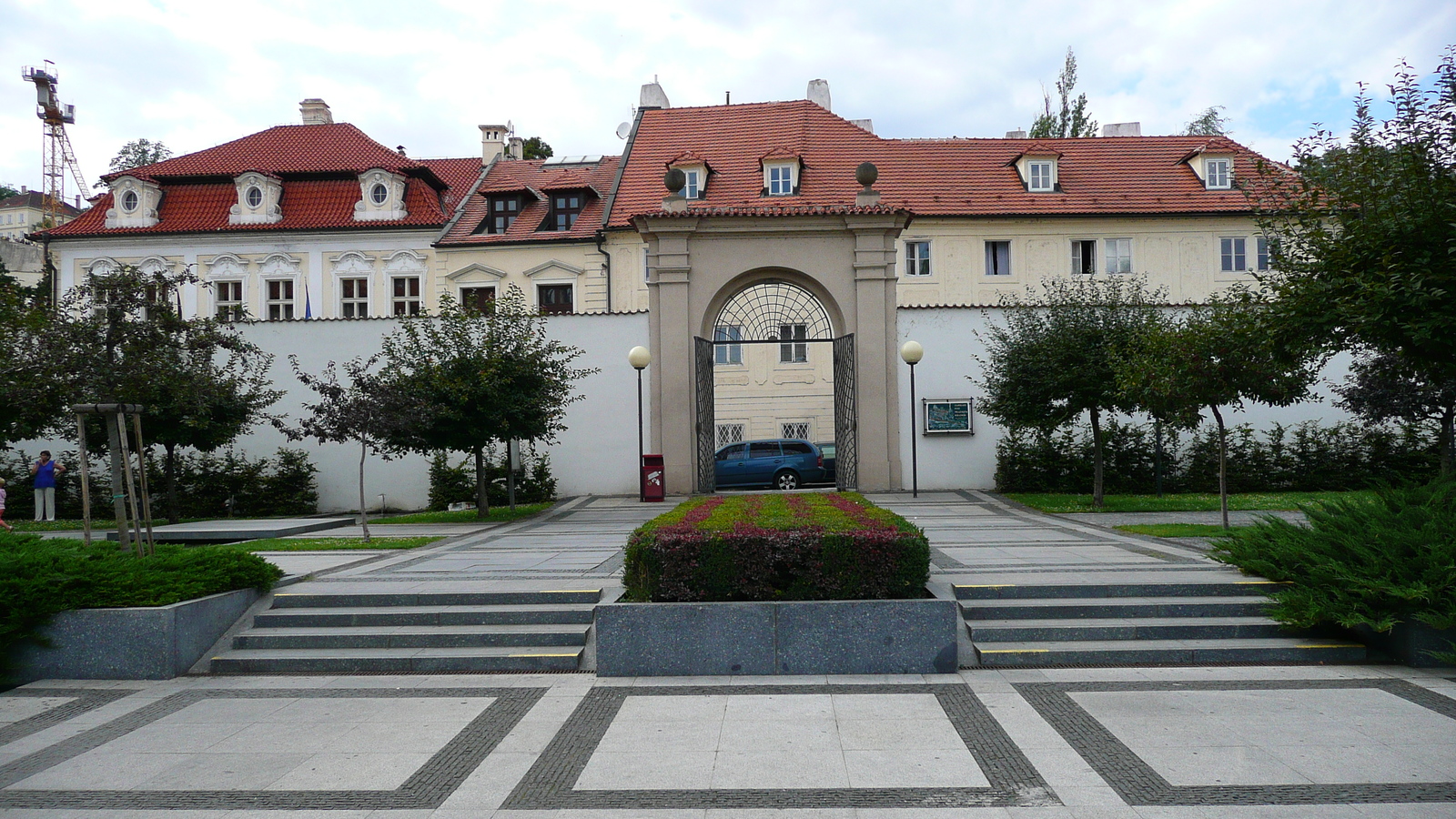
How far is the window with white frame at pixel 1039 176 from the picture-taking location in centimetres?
3238

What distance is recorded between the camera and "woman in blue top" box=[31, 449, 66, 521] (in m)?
20.5

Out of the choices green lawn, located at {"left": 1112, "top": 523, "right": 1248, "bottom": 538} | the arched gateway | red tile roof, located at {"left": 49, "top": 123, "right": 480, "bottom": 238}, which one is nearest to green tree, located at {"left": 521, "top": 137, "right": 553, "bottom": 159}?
red tile roof, located at {"left": 49, "top": 123, "right": 480, "bottom": 238}

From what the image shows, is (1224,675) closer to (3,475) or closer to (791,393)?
(791,393)

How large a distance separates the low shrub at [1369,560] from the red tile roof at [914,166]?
71.0 feet

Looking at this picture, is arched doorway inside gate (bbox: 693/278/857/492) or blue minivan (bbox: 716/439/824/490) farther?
blue minivan (bbox: 716/439/824/490)

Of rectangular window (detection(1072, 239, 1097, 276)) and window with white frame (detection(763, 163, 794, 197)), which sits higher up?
window with white frame (detection(763, 163, 794, 197))

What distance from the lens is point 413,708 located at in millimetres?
7234

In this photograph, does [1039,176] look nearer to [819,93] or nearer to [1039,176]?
[1039,176]

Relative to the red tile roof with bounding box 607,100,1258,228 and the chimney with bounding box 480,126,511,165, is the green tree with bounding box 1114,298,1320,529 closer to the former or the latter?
the red tile roof with bounding box 607,100,1258,228

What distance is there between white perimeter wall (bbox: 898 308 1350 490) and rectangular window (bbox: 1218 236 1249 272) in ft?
41.4

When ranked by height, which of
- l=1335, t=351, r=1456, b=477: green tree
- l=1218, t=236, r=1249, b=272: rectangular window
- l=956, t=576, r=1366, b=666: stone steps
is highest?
l=1218, t=236, r=1249, b=272: rectangular window

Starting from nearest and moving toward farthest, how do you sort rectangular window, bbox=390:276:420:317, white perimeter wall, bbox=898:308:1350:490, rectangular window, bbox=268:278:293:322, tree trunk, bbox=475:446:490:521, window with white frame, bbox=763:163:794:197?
tree trunk, bbox=475:446:490:521 → white perimeter wall, bbox=898:308:1350:490 → window with white frame, bbox=763:163:794:197 → rectangular window, bbox=390:276:420:317 → rectangular window, bbox=268:278:293:322

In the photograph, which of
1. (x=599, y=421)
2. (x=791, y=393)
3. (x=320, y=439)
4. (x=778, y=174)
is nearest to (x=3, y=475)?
(x=320, y=439)

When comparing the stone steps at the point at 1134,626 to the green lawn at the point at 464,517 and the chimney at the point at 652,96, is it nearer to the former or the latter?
the green lawn at the point at 464,517
